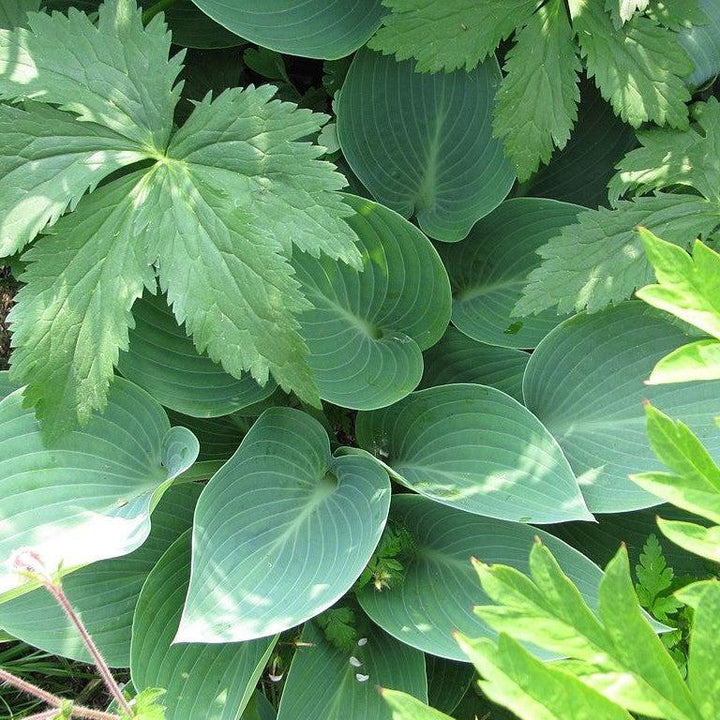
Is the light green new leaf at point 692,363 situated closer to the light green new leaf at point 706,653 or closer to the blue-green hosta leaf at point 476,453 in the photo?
the light green new leaf at point 706,653

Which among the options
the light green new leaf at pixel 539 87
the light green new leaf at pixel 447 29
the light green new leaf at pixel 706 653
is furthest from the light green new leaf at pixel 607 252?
the light green new leaf at pixel 706 653

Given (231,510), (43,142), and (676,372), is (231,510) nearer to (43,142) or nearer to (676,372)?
(43,142)

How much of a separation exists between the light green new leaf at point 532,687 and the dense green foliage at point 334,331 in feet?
1.69

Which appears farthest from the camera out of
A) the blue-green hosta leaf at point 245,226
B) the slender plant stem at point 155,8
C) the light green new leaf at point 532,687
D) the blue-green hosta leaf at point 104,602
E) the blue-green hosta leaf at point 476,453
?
the slender plant stem at point 155,8

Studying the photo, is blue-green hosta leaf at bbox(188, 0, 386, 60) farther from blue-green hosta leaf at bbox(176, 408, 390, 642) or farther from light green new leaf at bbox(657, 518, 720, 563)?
light green new leaf at bbox(657, 518, 720, 563)

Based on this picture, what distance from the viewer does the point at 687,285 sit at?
0.72 metres

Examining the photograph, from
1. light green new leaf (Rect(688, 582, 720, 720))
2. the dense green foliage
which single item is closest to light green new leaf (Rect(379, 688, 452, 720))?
light green new leaf (Rect(688, 582, 720, 720))

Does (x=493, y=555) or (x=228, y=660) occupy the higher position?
(x=493, y=555)

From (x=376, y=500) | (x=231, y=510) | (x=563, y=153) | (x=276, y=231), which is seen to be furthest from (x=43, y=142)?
(x=563, y=153)

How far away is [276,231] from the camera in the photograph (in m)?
1.22

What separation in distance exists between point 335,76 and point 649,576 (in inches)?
47.2

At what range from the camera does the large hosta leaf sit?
1380 mm

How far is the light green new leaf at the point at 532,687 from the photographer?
0.64 m

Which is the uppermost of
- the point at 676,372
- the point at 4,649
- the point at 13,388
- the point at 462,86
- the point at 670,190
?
the point at 462,86
